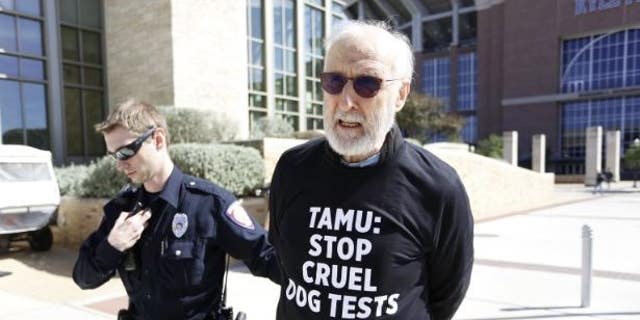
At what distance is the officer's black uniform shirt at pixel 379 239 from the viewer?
5.07 ft

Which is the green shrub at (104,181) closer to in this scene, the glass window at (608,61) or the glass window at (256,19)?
the glass window at (256,19)

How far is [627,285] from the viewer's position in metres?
5.40

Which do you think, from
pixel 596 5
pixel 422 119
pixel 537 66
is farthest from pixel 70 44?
pixel 596 5

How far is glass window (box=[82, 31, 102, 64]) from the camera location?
15.9 m

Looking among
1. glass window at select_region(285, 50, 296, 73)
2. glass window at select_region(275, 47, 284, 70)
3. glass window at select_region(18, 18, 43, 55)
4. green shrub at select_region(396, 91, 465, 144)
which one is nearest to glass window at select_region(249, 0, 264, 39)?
glass window at select_region(275, 47, 284, 70)

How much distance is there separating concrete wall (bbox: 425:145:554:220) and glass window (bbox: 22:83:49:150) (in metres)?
13.0

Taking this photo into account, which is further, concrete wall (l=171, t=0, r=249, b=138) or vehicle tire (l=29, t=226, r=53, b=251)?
concrete wall (l=171, t=0, r=249, b=138)

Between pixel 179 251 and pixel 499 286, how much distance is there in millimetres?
4618

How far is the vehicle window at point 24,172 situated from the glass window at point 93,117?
8998mm

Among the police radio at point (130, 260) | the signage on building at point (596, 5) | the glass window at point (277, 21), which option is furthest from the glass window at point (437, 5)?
the police radio at point (130, 260)

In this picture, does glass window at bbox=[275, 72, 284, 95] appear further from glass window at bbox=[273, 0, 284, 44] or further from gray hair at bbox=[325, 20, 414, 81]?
gray hair at bbox=[325, 20, 414, 81]

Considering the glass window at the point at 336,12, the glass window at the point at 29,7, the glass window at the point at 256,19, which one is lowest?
the glass window at the point at 29,7

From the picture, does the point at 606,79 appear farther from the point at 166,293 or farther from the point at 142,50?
the point at 166,293

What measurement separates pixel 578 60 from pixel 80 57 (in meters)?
53.5
